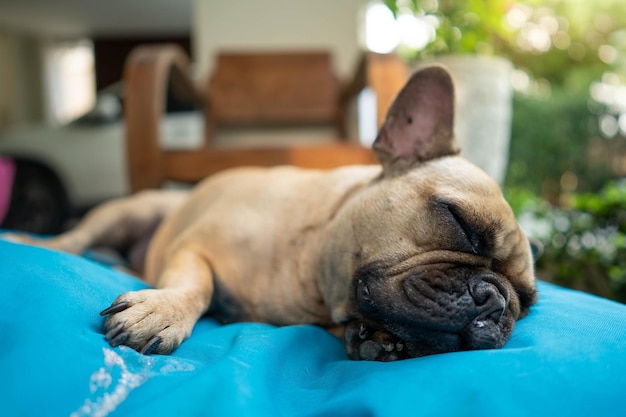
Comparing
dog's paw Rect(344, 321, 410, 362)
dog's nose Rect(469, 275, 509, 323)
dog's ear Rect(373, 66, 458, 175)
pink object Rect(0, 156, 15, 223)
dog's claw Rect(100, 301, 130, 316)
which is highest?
dog's ear Rect(373, 66, 458, 175)

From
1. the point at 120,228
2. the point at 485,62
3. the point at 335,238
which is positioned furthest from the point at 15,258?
the point at 485,62

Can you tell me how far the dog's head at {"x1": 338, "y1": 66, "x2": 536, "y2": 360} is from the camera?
111cm

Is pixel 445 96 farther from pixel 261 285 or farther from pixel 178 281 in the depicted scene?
pixel 178 281

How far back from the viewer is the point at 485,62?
3129 mm

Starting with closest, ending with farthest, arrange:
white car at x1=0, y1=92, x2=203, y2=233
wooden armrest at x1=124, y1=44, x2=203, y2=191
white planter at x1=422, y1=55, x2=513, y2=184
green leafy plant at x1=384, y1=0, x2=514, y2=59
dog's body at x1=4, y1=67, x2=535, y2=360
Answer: dog's body at x1=4, y1=67, x2=535, y2=360
wooden armrest at x1=124, y1=44, x2=203, y2=191
white planter at x1=422, y1=55, x2=513, y2=184
green leafy plant at x1=384, y1=0, x2=514, y2=59
white car at x1=0, y1=92, x2=203, y2=233

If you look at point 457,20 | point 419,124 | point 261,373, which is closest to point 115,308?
point 261,373

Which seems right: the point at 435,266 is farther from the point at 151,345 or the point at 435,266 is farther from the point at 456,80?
the point at 456,80

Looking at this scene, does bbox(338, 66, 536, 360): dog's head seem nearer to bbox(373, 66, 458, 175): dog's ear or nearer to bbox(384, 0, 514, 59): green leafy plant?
bbox(373, 66, 458, 175): dog's ear

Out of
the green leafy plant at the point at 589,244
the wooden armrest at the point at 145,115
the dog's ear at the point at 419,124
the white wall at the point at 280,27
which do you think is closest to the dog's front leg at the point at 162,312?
the dog's ear at the point at 419,124

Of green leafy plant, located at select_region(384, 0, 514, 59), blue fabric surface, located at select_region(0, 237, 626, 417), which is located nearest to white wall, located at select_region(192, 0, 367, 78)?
green leafy plant, located at select_region(384, 0, 514, 59)

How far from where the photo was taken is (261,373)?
38.6 inches

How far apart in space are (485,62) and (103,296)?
8.51 feet

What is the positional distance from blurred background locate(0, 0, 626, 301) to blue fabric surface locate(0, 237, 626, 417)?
29.6 inches

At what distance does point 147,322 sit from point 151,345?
0.19 ft
